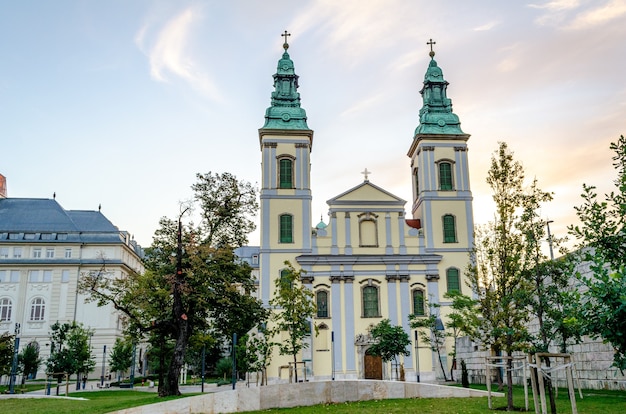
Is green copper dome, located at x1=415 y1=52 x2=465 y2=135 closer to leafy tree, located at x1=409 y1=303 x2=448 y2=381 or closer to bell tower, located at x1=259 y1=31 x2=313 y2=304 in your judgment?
bell tower, located at x1=259 y1=31 x2=313 y2=304

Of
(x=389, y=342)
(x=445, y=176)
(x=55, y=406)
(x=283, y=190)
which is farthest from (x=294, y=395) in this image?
(x=445, y=176)

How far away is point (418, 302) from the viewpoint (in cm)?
4109

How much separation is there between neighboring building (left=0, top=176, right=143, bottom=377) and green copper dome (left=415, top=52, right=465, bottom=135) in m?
27.9

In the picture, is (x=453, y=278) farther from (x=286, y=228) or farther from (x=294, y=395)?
(x=294, y=395)

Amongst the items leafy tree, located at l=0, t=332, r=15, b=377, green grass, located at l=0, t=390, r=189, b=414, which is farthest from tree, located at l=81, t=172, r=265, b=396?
leafy tree, located at l=0, t=332, r=15, b=377

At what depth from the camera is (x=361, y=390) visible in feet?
66.0

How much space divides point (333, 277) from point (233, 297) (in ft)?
51.2

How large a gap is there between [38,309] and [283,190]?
25193mm

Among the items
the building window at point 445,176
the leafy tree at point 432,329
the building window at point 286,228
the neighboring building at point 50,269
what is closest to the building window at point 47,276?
the neighboring building at point 50,269

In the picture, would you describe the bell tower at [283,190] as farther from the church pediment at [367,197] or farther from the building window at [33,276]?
the building window at [33,276]

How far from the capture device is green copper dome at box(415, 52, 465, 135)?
44.5 metres

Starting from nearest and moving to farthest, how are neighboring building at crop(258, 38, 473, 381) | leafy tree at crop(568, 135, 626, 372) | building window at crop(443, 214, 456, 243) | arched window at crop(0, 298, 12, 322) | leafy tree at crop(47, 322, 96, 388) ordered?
leafy tree at crop(568, 135, 626, 372) → leafy tree at crop(47, 322, 96, 388) → neighboring building at crop(258, 38, 473, 381) → building window at crop(443, 214, 456, 243) → arched window at crop(0, 298, 12, 322)

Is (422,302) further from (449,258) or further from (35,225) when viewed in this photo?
(35,225)

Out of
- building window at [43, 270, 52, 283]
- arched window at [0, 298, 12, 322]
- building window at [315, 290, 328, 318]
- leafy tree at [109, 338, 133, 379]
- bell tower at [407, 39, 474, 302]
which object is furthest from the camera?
A: building window at [43, 270, 52, 283]
